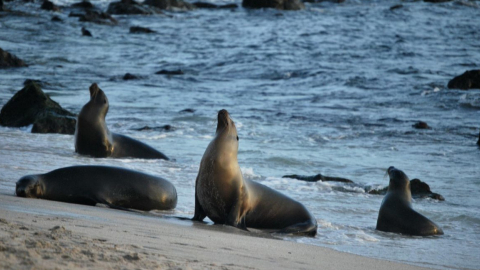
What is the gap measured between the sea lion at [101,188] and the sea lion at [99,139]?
2.97 meters

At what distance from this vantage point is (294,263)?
13.4 ft

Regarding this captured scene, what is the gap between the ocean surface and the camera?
7.80 m

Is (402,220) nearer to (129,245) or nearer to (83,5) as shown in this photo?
(129,245)

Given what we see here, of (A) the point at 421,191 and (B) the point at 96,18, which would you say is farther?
(B) the point at 96,18

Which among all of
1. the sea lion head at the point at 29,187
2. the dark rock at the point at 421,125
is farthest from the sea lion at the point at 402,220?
the dark rock at the point at 421,125

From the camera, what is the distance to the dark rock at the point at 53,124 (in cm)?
1145

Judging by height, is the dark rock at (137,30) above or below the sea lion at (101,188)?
below

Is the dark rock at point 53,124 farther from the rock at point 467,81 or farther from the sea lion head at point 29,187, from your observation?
the rock at point 467,81

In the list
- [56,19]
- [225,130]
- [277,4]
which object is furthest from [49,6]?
[225,130]

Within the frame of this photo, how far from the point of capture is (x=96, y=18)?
120ft

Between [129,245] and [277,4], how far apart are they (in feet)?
132

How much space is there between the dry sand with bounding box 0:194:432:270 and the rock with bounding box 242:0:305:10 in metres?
37.9

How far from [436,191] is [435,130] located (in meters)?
5.55

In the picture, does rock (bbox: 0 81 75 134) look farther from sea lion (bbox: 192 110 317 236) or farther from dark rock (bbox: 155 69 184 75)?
dark rock (bbox: 155 69 184 75)
